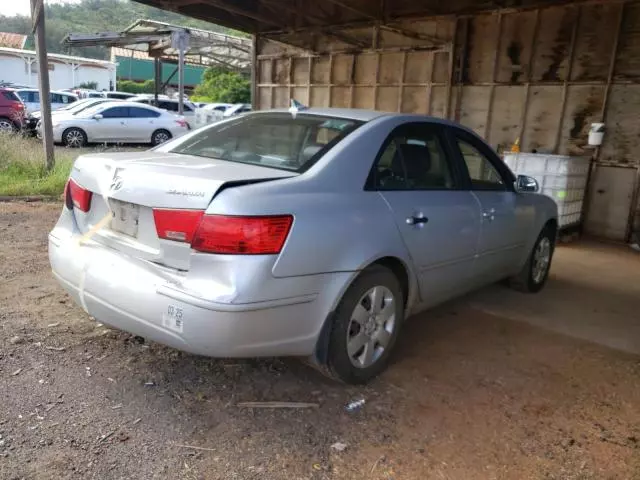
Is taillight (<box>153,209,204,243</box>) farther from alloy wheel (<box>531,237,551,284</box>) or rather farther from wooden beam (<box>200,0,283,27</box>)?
wooden beam (<box>200,0,283,27</box>)

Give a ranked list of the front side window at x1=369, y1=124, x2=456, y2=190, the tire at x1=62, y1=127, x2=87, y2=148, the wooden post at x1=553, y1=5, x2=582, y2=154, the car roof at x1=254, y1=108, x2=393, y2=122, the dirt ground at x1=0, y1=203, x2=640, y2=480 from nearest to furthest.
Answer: the dirt ground at x1=0, y1=203, x2=640, y2=480 → the front side window at x1=369, y1=124, x2=456, y2=190 → the car roof at x1=254, y1=108, x2=393, y2=122 → the wooden post at x1=553, y1=5, x2=582, y2=154 → the tire at x1=62, y1=127, x2=87, y2=148

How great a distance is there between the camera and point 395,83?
10.6 m

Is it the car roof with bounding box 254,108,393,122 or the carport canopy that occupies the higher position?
the carport canopy

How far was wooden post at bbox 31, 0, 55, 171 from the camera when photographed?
8867mm

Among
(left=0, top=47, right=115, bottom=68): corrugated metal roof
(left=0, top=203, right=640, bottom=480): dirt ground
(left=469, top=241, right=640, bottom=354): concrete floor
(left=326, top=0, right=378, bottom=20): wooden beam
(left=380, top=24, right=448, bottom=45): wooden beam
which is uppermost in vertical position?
(left=0, top=47, right=115, bottom=68): corrugated metal roof

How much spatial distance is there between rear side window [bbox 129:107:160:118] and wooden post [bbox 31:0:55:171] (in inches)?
314

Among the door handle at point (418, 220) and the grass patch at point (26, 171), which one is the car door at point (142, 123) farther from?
the door handle at point (418, 220)

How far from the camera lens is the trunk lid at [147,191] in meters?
2.60

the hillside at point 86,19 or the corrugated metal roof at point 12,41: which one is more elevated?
the hillside at point 86,19

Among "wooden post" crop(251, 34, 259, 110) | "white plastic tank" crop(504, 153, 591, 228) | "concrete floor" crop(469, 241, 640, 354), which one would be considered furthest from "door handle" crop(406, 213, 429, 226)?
"wooden post" crop(251, 34, 259, 110)

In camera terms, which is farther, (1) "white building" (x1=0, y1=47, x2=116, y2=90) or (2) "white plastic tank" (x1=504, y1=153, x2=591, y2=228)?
(1) "white building" (x1=0, y1=47, x2=116, y2=90)

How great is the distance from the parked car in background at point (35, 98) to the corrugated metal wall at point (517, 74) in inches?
516

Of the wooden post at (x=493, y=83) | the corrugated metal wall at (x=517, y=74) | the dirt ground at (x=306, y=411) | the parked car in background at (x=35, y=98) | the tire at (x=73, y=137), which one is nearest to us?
the dirt ground at (x=306, y=411)

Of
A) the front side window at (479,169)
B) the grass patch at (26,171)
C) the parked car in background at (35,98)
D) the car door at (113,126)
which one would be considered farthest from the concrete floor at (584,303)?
the parked car in background at (35,98)
